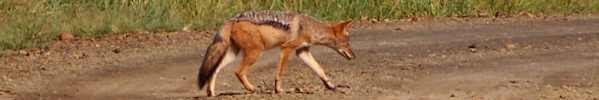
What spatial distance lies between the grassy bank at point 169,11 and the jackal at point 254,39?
446cm

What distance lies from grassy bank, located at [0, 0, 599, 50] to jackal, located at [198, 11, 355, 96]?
4458mm

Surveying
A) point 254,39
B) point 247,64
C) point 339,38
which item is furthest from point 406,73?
point 254,39

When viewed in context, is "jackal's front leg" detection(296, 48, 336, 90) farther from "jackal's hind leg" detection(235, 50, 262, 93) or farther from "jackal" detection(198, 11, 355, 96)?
"jackal's hind leg" detection(235, 50, 262, 93)

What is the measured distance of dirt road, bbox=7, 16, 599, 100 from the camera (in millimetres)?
10000

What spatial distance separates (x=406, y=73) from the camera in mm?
11359

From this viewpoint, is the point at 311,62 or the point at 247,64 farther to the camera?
the point at 311,62

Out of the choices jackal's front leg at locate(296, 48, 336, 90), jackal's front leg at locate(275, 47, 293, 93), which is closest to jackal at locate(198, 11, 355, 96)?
jackal's front leg at locate(275, 47, 293, 93)

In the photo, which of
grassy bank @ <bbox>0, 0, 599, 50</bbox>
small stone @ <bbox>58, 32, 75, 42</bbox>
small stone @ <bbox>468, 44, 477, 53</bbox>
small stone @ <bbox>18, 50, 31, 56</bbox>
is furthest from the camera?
grassy bank @ <bbox>0, 0, 599, 50</bbox>

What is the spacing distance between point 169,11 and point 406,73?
5796mm

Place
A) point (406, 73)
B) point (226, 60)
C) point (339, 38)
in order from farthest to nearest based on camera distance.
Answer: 1. point (406, 73)
2. point (339, 38)
3. point (226, 60)

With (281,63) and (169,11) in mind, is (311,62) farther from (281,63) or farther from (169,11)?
(169,11)

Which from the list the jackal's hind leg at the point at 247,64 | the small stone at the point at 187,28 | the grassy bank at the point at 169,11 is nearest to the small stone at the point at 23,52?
the grassy bank at the point at 169,11

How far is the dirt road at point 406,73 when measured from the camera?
10.0m

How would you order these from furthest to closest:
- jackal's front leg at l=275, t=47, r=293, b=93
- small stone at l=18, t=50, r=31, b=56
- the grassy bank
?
1. the grassy bank
2. small stone at l=18, t=50, r=31, b=56
3. jackal's front leg at l=275, t=47, r=293, b=93
